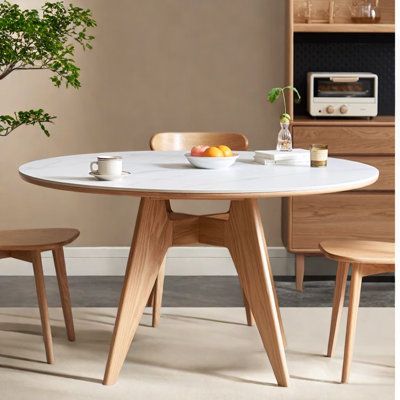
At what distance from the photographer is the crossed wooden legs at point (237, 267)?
308 cm

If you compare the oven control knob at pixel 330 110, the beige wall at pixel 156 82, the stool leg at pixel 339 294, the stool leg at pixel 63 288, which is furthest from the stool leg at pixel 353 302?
the beige wall at pixel 156 82

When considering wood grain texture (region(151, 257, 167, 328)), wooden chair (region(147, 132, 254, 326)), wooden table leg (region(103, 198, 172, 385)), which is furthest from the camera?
wooden chair (region(147, 132, 254, 326))

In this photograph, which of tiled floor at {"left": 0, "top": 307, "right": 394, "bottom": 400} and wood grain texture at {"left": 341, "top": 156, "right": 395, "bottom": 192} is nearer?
tiled floor at {"left": 0, "top": 307, "right": 394, "bottom": 400}

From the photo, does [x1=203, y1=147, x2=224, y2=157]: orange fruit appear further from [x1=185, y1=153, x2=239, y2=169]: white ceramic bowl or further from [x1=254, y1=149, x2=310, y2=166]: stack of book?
[x1=254, y1=149, x2=310, y2=166]: stack of book

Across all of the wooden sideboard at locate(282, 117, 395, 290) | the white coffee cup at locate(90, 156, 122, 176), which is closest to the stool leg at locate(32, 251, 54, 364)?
the white coffee cup at locate(90, 156, 122, 176)

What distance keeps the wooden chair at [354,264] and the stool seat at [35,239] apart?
39.3 inches

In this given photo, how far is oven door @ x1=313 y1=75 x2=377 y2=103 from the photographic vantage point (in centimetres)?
456

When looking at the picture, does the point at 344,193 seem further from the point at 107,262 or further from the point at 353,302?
the point at 353,302

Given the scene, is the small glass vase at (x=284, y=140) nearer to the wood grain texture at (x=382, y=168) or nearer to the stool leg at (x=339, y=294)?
the stool leg at (x=339, y=294)

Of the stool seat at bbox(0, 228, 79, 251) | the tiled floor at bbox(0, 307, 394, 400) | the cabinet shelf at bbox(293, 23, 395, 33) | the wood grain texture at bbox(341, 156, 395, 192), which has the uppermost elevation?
the cabinet shelf at bbox(293, 23, 395, 33)

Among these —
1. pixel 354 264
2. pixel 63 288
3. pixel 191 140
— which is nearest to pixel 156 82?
pixel 191 140

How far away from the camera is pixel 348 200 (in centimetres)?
450

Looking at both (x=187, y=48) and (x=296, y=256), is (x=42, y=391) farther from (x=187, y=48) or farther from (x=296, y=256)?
(x=187, y=48)

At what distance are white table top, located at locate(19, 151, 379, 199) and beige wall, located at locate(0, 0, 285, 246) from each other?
4.55ft
